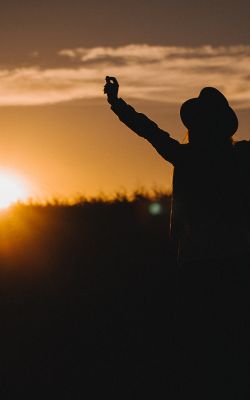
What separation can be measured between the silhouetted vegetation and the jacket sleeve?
1856 millimetres

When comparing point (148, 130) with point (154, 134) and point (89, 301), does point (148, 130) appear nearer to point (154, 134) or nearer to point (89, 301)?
point (154, 134)

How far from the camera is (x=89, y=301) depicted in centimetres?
461

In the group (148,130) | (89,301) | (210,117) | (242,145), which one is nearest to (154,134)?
(148,130)

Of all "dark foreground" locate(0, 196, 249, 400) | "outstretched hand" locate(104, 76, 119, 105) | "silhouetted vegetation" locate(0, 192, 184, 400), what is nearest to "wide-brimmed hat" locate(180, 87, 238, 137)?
"outstretched hand" locate(104, 76, 119, 105)

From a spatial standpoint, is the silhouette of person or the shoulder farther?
the shoulder

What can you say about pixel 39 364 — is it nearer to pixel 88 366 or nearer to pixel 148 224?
pixel 88 366

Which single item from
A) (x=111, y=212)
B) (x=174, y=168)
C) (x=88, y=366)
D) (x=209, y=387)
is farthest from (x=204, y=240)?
(x=111, y=212)

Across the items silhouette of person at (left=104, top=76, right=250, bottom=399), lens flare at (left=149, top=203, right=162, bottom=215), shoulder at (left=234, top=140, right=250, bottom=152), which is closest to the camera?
silhouette of person at (left=104, top=76, right=250, bottom=399)

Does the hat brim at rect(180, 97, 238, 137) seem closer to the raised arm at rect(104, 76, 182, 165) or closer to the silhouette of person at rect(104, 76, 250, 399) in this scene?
the silhouette of person at rect(104, 76, 250, 399)

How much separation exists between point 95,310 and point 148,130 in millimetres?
2659

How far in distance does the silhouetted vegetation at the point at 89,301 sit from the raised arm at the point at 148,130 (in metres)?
1.87

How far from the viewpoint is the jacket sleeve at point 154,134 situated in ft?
7.85

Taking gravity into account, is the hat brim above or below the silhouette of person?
above

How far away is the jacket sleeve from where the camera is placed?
2.39 meters
